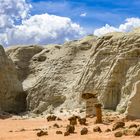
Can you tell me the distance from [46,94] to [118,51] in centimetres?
948

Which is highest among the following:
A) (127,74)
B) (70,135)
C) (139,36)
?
(139,36)

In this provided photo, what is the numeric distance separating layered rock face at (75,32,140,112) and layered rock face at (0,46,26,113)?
6.90 meters

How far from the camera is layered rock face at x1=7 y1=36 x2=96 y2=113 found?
41.4 metres

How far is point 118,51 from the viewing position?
3625 centimetres

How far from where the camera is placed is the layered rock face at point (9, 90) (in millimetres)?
42281

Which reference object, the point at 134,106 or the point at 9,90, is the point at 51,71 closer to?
the point at 9,90

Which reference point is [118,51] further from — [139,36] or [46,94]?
[46,94]

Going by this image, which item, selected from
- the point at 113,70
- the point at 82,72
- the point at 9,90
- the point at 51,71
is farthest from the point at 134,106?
the point at 51,71

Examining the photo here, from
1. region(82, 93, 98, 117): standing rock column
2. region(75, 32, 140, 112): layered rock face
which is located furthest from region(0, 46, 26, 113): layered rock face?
region(82, 93, 98, 117): standing rock column

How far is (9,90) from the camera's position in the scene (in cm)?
4256

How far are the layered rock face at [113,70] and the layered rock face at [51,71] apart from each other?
249 cm

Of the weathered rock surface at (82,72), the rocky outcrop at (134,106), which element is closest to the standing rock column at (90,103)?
the weathered rock surface at (82,72)

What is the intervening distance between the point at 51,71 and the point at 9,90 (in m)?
4.95

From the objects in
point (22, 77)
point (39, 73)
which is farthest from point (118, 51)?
point (22, 77)
